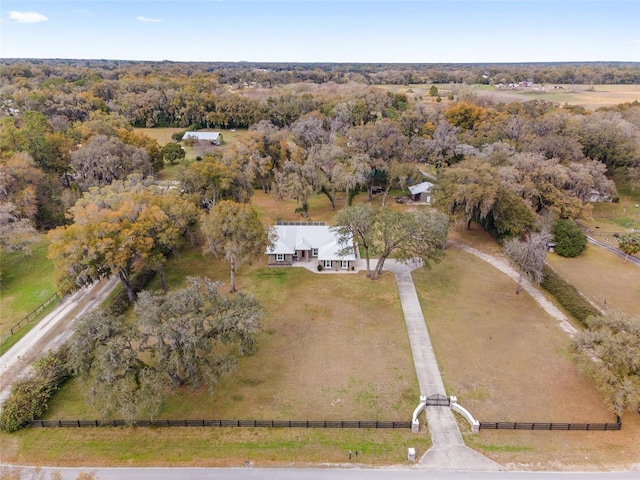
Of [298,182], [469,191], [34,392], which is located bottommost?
[34,392]

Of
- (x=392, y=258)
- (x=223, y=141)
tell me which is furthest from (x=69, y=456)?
(x=223, y=141)

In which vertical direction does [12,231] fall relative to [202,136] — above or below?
below

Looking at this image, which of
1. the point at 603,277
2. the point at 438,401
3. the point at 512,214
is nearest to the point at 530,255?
the point at 512,214

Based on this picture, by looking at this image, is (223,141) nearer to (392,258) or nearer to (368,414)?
(392,258)

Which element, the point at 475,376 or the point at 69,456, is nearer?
the point at 69,456

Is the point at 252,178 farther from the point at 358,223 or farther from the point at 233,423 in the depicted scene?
the point at 233,423

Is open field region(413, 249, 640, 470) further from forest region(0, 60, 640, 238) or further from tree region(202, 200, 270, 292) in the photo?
tree region(202, 200, 270, 292)

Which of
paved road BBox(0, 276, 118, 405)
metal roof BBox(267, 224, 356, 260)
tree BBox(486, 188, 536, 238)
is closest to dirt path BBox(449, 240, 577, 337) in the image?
tree BBox(486, 188, 536, 238)

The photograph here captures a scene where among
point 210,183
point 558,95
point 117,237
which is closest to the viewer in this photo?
point 117,237
